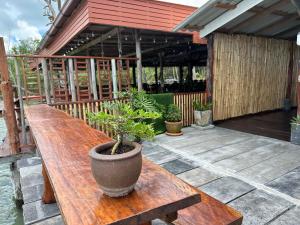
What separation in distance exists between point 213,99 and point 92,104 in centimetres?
329

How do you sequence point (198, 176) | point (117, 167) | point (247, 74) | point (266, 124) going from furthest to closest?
1. point (247, 74)
2. point (266, 124)
3. point (198, 176)
4. point (117, 167)

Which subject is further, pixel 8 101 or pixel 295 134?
pixel 295 134

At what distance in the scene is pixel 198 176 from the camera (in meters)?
3.23

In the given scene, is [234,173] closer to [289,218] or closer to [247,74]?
[289,218]

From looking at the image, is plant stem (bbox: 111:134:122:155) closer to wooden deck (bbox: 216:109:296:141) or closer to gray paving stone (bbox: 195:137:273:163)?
gray paving stone (bbox: 195:137:273:163)

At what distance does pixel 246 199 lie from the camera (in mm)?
2568

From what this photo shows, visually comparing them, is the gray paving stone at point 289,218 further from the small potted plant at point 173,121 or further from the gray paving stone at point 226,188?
the small potted plant at point 173,121

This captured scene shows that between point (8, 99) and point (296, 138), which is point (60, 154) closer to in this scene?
point (8, 99)

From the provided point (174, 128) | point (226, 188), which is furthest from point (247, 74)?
point (226, 188)

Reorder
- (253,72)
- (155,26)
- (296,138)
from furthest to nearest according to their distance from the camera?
1. (253,72)
2. (155,26)
3. (296,138)

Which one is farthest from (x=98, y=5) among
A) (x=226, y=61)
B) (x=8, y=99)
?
(x=226, y=61)

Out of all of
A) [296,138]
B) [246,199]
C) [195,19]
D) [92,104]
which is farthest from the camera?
[195,19]

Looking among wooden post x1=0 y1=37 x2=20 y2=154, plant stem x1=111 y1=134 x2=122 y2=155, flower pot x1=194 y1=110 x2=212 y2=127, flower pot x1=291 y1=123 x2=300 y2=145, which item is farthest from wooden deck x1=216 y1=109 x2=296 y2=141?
wooden post x1=0 y1=37 x2=20 y2=154

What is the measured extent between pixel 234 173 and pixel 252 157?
858 mm
